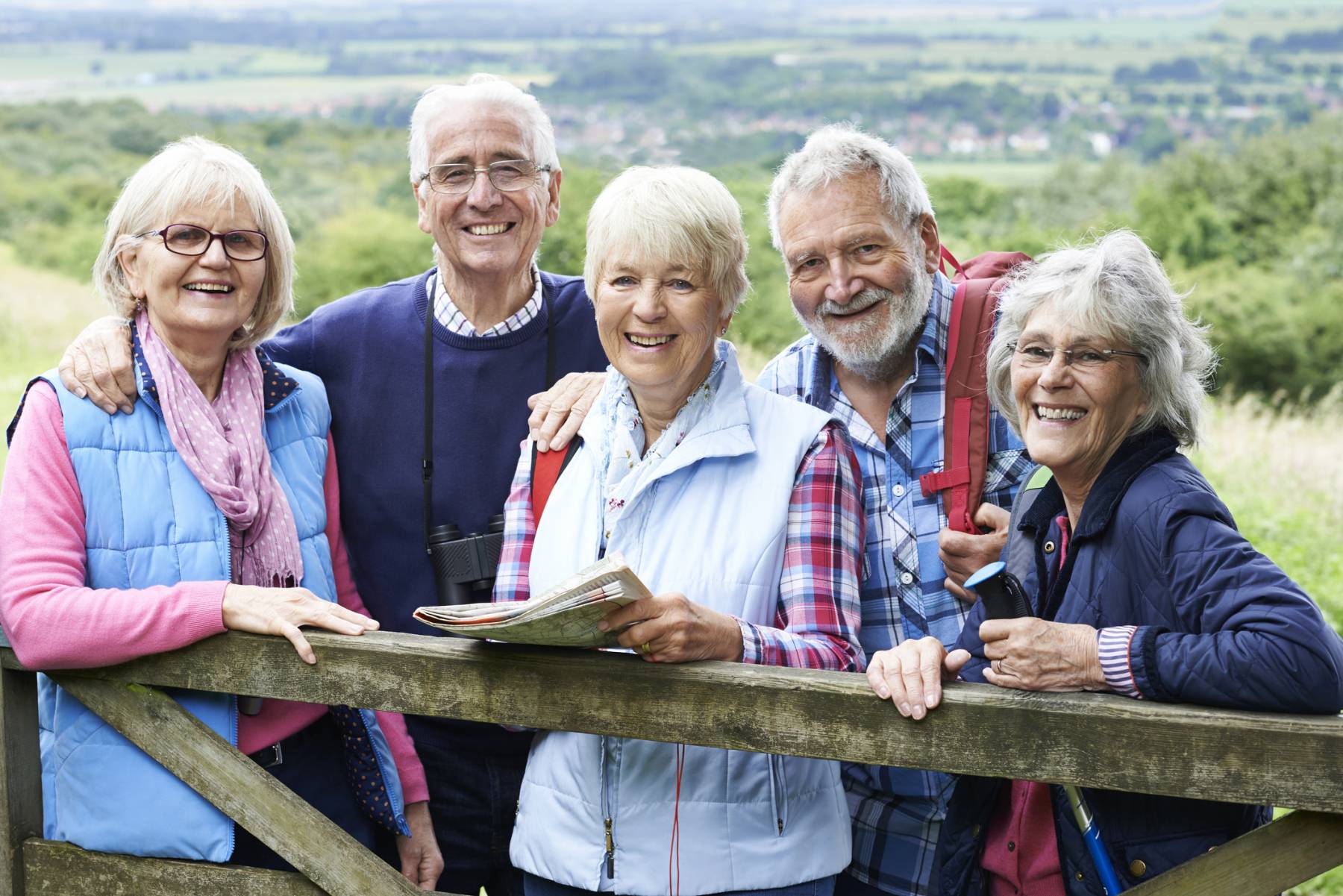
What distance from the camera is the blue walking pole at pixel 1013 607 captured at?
2.32 m

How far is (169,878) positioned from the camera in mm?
2750

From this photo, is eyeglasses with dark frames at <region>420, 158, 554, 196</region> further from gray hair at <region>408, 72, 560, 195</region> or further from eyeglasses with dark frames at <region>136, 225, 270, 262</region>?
eyeglasses with dark frames at <region>136, 225, 270, 262</region>

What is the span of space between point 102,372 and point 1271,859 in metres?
2.44

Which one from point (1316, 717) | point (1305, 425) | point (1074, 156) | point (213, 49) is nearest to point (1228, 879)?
point (1316, 717)

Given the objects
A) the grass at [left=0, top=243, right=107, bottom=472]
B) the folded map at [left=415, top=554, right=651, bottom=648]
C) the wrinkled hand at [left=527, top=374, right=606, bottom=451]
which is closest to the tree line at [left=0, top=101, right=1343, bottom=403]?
the grass at [left=0, top=243, right=107, bottom=472]

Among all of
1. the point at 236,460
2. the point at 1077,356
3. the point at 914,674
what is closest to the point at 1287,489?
the point at 1077,356

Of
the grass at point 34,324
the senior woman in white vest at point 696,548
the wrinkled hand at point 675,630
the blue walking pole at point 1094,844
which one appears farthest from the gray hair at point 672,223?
the grass at point 34,324

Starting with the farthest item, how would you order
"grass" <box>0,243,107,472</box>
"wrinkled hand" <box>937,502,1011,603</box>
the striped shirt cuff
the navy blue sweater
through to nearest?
"grass" <box>0,243,107,472</box>, the navy blue sweater, "wrinkled hand" <box>937,502,1011,603</box>, the striped shirt cuff

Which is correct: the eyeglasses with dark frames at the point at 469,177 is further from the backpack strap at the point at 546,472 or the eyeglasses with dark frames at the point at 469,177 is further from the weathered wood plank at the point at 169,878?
the weathered wood plank at the point at 169,878

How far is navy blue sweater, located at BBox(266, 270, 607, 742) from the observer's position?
3330mm

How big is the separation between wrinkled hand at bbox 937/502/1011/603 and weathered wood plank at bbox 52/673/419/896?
1378mm

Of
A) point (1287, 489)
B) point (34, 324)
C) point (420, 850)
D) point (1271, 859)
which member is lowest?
point (1287, 489)

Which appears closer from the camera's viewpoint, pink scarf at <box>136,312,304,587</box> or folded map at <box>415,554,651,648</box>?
folded map at <box>415,554,651,648</box>

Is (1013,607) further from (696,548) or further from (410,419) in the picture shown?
(410,419)
